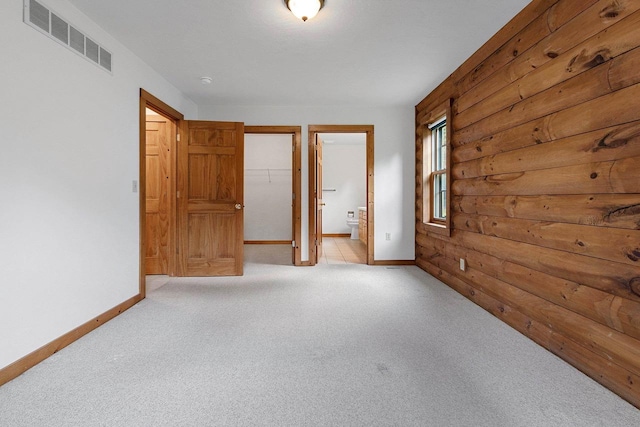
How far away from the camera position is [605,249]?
1616 millimetres

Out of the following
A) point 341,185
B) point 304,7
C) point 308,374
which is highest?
point 304,7

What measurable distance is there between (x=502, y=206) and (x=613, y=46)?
1.20 meters

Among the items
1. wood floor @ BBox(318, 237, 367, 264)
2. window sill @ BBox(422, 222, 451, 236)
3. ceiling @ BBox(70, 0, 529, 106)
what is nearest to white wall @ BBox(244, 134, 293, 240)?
wood floor @ BBox(318, 237, 367, 264)

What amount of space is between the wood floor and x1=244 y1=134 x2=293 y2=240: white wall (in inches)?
44.6

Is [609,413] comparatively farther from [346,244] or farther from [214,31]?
[346,244]

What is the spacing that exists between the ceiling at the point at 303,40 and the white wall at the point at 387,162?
68 cm

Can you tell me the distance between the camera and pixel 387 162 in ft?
15.1

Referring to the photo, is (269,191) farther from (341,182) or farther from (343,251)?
(343,251)

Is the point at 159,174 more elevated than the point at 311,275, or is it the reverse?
the point at 159,174

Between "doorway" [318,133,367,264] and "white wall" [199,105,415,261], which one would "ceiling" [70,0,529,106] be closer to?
"white wall" [199,105,415,261]

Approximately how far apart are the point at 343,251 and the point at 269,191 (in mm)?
2329

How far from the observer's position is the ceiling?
2234 millimetres

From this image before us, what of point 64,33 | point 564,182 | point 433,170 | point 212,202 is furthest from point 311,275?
point 64,33

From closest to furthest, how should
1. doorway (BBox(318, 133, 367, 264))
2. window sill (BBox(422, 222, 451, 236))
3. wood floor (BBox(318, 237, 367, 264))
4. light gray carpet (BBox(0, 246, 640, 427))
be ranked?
light gray carpet (BBox(0, 246, 640, 427)), window sill (BBox(422, 222, 451, 236)), wood floor (BBox(318, 237, 367, 264)), doorway (BBox(318, 133, 367, 264))
